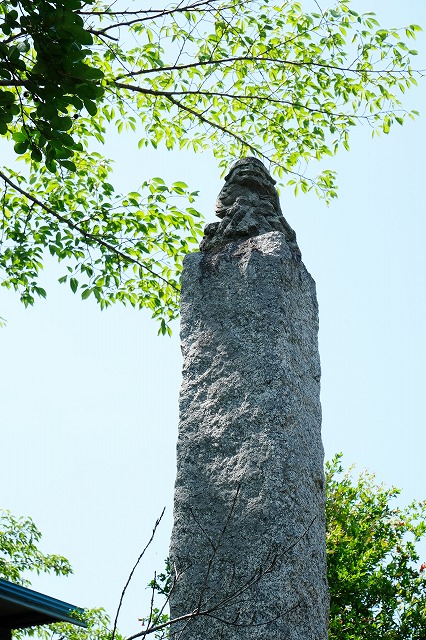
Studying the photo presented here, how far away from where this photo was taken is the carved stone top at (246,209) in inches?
166

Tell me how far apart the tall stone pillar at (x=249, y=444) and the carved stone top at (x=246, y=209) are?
1 centimetres

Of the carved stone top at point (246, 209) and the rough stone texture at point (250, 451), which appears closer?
the rough stone texture at point (250, 451)

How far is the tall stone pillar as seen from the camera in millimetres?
3332

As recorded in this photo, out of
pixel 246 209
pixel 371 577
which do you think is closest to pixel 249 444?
pixel 246 209

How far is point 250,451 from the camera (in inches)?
139

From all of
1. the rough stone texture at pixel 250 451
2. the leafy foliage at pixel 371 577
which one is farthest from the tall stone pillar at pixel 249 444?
the leafy foliage at pixel 371 577

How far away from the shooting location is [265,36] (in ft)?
25.6

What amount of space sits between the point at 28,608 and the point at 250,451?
538 centimetres

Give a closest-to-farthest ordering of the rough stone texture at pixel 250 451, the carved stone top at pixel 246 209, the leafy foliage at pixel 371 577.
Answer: the rough stone texture at pixel 250 451 < the carved stone top at pixel 246 209 < the leafy foliage at pixel 371 577

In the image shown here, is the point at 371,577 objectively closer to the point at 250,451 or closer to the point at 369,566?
the point at 369,566

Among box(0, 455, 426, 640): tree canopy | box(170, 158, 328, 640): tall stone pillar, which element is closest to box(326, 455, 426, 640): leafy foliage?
box(0, 455, 426, 640): tree canopy

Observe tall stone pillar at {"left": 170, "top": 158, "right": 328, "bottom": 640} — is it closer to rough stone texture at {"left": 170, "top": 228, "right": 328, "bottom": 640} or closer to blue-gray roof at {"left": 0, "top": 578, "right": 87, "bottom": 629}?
rough stone texture at {"left": 170, "top": 228, "right": 328, "bottom": 640}

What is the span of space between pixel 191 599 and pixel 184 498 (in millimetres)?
426

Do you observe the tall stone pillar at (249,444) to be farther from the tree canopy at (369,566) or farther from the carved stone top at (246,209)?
the tree canopy at (369,566)
